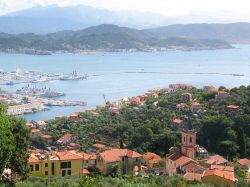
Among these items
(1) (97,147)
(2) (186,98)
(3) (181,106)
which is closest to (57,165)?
(1) (97,147)

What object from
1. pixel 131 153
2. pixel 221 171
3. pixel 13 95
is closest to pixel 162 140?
pixel 131 153

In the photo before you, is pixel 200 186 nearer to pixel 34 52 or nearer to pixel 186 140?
pixel 186 140

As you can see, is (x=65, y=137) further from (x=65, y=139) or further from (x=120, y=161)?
(x=120, y=161)

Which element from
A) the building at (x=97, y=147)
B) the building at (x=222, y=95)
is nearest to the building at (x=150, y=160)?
the building at (x=97, y=147)

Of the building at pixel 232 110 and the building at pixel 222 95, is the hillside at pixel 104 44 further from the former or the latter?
the building at pixel 232 110

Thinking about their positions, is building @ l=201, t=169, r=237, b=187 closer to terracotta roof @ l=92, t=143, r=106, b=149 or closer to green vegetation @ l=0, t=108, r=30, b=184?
green vegetation @ l=0, t=108, r=30, b=184
